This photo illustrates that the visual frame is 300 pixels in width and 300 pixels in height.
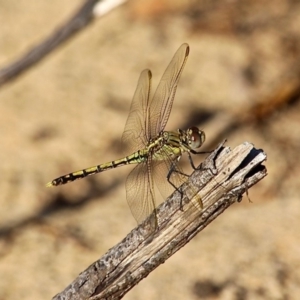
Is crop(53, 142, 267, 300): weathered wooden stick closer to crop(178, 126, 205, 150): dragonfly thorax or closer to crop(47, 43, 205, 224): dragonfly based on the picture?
crop(47, 43, 205, 224): dragonfly

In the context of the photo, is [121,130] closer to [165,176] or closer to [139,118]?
[139,118]

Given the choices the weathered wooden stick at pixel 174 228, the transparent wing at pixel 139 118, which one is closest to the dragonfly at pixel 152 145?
the transparent wing at pixel 139 118

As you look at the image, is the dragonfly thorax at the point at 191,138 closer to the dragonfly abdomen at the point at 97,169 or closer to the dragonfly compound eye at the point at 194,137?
the dragonfly compound eye at the point at 194,137

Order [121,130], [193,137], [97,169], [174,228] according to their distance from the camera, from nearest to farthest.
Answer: [174,228]
[193,137]
[97,169]
[121,130]

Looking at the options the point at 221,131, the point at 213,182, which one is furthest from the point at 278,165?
the point at 213,182

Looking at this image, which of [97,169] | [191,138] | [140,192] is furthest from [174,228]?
[97,169]

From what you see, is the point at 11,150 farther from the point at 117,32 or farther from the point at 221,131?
the point at 117,32
